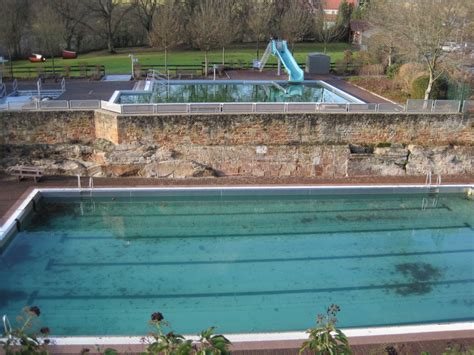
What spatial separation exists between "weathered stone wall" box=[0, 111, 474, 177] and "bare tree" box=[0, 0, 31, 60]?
14.4 meters

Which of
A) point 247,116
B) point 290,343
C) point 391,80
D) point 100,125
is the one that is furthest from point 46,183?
point 391,80

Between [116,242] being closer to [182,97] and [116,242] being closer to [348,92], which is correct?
[182,97]

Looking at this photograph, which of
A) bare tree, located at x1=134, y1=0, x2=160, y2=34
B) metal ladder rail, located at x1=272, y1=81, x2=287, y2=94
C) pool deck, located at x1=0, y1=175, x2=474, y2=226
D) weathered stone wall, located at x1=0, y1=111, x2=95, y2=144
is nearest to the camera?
pool deck, located at x1=0, y1=175, x2=474, y2=226

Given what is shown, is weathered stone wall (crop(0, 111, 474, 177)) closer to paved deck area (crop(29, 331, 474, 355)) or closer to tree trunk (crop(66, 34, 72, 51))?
paved deck area (crop(29, 331, 474, 355))

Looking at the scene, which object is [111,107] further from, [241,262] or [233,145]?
[241,262]

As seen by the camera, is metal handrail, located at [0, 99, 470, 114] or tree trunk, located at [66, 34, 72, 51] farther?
tree trunk, located at [66, 34, 72, 51]

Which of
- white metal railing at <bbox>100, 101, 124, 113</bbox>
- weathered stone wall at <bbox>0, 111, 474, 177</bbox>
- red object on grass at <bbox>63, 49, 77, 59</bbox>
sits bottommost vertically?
weathered stone wall at <bbox>0, 111, 474, 177</bbox>

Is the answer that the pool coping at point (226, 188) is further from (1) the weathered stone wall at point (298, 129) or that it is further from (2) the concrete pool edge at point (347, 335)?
(2) the concrete pool edge at point (347, 335)

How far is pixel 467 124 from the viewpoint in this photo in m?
18.1

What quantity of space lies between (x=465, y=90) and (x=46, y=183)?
48.3 ft

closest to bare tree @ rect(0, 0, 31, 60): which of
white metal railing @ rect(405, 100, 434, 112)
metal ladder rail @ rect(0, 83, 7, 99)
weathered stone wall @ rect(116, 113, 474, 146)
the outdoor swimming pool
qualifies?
metal ladder rail @ rect(0, 83, 7, 99)

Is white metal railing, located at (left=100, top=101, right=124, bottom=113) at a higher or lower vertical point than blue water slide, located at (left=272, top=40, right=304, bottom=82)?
lower

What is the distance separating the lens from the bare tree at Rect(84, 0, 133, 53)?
36.2 m

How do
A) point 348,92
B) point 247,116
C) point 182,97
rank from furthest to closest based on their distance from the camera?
point 348,92 < point 182,97 < point 247,116
